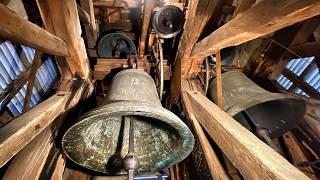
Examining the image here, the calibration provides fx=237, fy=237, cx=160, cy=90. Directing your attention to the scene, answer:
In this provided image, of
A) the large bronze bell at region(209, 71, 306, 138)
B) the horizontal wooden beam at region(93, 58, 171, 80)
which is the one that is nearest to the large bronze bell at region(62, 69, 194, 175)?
the large bronze bell at region(209, 71, 306, 138)

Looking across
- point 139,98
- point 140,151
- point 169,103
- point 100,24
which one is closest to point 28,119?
point 139,98

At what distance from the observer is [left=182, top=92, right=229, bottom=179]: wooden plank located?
166cm

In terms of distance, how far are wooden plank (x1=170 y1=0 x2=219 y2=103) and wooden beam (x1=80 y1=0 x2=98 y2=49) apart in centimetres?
149

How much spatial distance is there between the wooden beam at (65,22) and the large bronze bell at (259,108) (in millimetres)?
1465

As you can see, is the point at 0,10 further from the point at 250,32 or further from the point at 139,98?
the point at 250,32

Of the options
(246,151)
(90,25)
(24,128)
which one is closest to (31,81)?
(24,128)

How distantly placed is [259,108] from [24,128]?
2162mm

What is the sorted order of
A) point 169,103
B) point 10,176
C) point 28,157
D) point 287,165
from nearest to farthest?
point 287,165, point 10,176, point 28,157, point 169,103

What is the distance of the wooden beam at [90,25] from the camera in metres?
3.19

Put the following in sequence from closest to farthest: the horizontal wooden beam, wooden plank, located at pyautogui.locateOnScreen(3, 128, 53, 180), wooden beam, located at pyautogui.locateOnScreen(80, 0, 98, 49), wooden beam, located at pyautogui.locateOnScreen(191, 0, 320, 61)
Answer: wooden beam, located at pyautogui.locateOnScreen(191, 0, 320, 61) → wooden plank, located at pyautogui.locateOnScreen(3, 128, 53, 180) → the horizontal wooden beam → wooden beam, located at pyautogui.locateOnScreen(80, 0, 98, 49)

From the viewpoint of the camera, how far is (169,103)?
2.76 m

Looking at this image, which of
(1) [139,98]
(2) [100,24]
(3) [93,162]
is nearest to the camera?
(1) [139,98]

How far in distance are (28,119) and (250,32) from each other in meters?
1.39

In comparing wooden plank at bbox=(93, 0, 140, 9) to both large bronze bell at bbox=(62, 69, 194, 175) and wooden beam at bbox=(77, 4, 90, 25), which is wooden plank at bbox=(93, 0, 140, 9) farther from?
large bronze bell at bbox=(62, 69, 194, 175)
